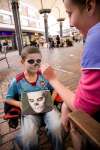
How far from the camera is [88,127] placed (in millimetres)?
899

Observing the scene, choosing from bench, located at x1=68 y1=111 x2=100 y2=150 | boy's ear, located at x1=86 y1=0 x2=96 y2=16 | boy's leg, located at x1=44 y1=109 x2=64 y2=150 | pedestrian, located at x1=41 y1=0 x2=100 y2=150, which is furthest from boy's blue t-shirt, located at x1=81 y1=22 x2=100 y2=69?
boy's leg, located at x1=44 y1=109 x2=64 y2=150

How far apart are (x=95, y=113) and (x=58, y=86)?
32cm

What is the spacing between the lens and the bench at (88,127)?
83cm

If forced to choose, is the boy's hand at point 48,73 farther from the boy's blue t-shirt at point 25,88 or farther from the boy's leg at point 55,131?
the boy's blue t-shirt at point 25,88

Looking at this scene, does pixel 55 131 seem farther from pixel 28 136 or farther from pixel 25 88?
pixel 25 88

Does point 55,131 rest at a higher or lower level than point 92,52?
lower

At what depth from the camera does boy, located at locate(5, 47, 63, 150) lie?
183 cm

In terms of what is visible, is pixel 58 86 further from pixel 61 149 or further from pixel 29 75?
pixel 29 75

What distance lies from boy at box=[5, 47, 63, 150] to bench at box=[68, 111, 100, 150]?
0.91 metres

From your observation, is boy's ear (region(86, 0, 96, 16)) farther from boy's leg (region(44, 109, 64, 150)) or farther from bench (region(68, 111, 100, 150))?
boy's leg (region(44, 109, 64, 150))

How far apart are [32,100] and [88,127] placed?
1.20 metres

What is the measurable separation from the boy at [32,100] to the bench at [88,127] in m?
0.91

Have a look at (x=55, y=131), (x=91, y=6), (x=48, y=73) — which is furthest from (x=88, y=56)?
(x=55, y=131)

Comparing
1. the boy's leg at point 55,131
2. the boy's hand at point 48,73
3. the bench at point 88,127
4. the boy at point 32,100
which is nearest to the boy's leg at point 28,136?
the boy at point 32,100
